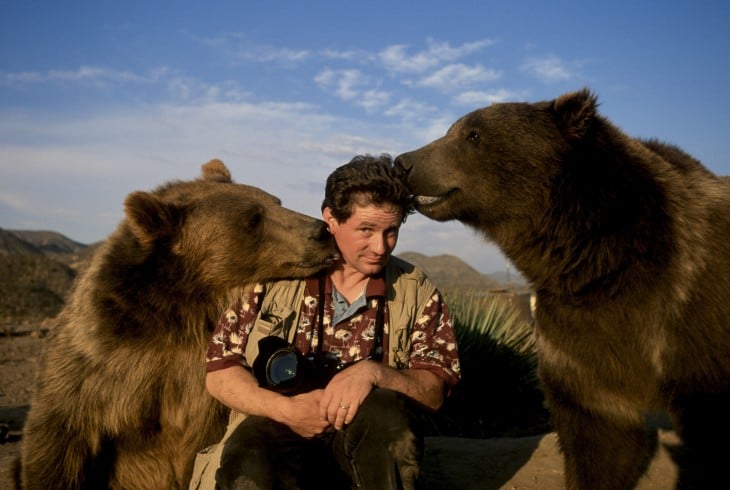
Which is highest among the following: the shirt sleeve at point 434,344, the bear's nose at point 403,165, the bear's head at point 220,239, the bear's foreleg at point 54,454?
the bear's nose at point 403,165

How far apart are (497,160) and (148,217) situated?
2.04m

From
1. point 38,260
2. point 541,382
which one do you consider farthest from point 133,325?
point 38,260

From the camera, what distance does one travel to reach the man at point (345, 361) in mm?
3162

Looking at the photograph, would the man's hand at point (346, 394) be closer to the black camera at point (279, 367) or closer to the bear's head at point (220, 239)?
the black camera at point (279, 367)

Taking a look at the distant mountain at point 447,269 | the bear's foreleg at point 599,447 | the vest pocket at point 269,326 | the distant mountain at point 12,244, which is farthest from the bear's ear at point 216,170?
the distant mountain at point 12,244

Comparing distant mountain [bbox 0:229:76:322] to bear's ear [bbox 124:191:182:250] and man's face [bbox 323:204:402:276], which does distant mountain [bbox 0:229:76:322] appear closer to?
bear's ear [bbox 124:191:182:250]

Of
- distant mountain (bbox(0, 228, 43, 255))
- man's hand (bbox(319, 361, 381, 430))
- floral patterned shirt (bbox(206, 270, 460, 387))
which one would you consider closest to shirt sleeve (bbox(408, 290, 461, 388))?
floral patterned shirt (bbox(206, 270, 460, 387))

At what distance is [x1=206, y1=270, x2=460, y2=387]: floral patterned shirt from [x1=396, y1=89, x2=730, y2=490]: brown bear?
0.58 m

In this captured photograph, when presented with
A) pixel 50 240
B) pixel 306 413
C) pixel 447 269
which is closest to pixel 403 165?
pixel 306 413

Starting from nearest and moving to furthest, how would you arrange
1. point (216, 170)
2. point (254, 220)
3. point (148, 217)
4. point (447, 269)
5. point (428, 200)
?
1. point (148, 217)
2. point (428, 200)
3. point (254, 220)
4. point (216, 170)
5. point (447, 269)

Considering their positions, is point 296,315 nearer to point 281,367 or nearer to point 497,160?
point 281,367

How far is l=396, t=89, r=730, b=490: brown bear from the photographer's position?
335 centimetres

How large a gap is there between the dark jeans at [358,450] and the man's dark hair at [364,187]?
1.07 metres

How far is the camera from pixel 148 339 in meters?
3.82
